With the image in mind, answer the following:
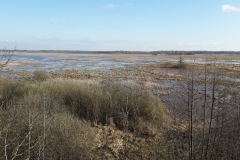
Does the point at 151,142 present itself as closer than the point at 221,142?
No

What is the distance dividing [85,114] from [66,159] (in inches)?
203

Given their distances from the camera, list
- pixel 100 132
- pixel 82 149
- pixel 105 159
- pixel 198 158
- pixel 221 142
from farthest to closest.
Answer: pixel 100 132
pixel 105 159
pixel 82 149
pixel 221 142
pixel 198 158

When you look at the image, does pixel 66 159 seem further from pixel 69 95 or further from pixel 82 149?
pixel 69 95

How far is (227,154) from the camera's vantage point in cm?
564

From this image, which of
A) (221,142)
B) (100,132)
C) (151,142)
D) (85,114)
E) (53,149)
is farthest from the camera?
(85,114)

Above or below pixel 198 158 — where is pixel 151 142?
below

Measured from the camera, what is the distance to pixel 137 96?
12250mm

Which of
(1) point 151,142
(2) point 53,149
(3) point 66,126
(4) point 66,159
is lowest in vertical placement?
(1) point 151,142

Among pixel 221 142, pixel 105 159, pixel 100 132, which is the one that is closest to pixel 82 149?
pixel 105 159

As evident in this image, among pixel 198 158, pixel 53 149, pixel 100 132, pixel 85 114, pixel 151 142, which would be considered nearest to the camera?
pixel 198 158

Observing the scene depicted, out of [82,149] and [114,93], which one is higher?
[114,93]

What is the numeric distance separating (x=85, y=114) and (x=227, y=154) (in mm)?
8165

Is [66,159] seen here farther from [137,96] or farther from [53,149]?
[137,96]

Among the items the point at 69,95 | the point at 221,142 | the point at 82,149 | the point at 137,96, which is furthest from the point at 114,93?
the point at 221,142
